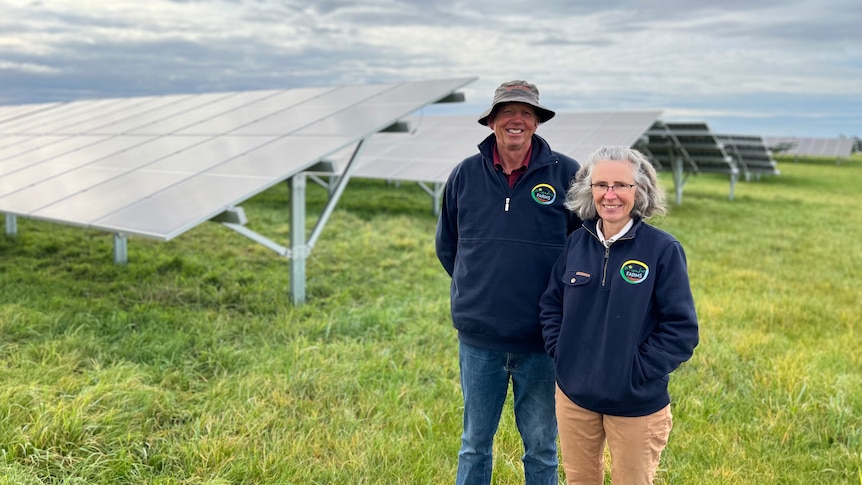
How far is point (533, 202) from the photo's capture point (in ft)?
8.20

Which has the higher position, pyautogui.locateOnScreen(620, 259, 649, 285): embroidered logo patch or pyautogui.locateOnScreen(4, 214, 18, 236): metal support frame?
pyautogui.locateOnScreen(620, 259, 649, 285): embroidered logo patch

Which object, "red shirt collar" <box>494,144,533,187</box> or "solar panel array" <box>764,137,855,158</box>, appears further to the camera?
"solar panel array" <box>764,137,855,158</box>

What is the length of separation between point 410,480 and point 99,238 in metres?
8.52

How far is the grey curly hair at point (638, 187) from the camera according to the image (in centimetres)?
221

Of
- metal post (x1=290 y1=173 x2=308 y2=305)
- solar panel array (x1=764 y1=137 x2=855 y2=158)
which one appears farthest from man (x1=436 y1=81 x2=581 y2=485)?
solar panel array (x1=764 y1=137 x2=855 y2=158)

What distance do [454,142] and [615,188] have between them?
13.2 metres

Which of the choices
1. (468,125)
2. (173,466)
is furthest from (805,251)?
(173,466)

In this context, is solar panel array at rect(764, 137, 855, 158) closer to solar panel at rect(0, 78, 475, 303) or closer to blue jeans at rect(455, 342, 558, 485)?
solar panel at rect(0, 78, 475, 303)

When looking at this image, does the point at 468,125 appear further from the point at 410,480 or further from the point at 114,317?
the point at 410,480

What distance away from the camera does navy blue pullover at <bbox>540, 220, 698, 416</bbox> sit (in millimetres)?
2135

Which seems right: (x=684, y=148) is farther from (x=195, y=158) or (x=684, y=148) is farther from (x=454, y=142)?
(x=195, y=158)

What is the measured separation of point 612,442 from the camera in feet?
7.40

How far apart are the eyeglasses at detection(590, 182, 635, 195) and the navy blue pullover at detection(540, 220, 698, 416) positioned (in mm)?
139

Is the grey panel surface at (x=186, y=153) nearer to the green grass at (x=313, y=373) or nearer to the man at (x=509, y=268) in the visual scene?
the green grass at (x=313, y=373)
